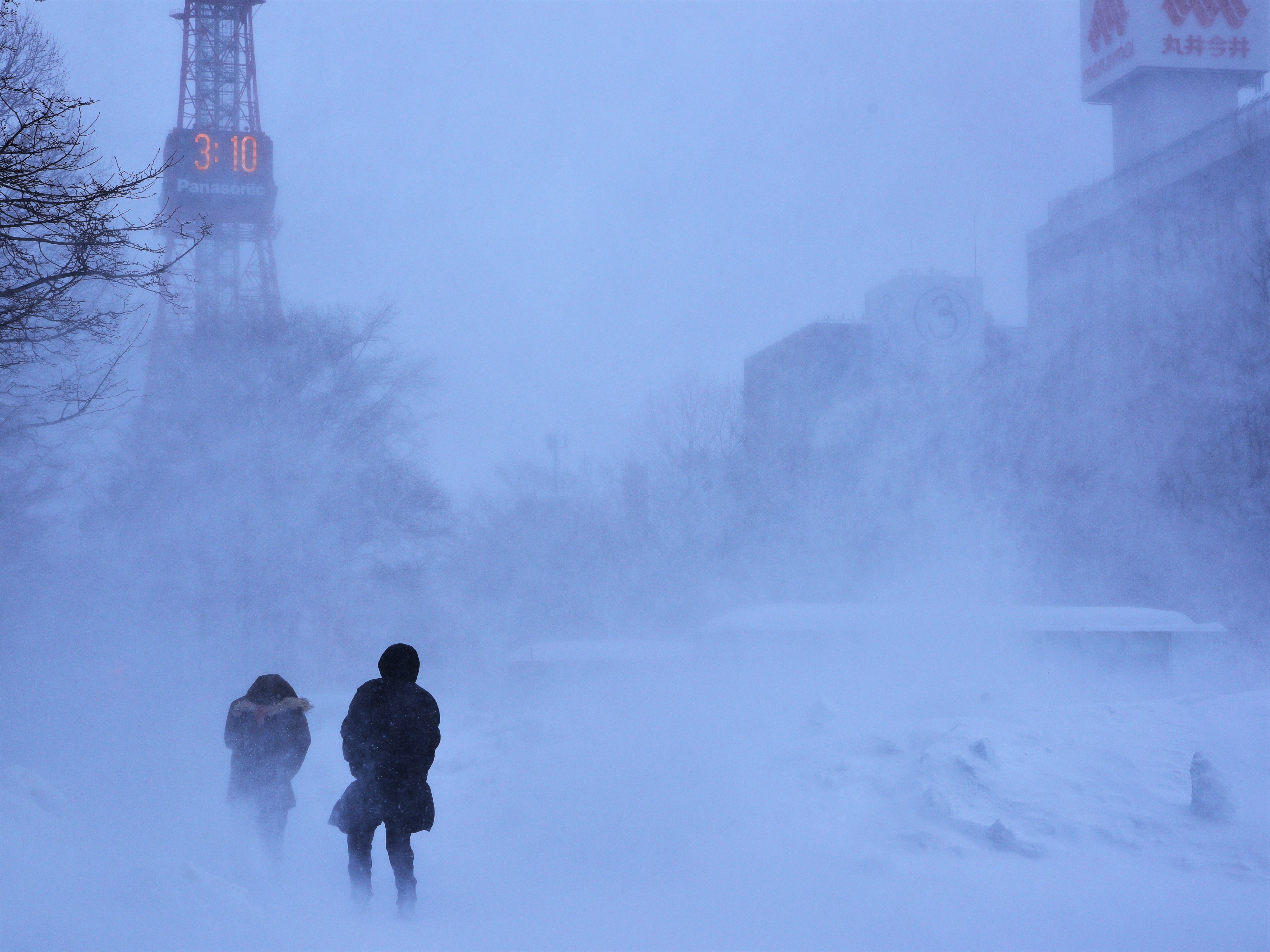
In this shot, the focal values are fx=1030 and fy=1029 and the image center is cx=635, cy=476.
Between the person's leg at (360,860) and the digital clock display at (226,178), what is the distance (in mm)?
28232

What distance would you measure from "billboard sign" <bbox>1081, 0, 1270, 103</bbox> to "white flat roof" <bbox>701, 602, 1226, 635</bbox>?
129 ft

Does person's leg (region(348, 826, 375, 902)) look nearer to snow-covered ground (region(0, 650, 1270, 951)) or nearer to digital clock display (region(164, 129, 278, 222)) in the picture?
snow-covered ground (region(0, 650, 1270, 951))

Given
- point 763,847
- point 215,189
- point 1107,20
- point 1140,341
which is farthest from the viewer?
point 1107,20

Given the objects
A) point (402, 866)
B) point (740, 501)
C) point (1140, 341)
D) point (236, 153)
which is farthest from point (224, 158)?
point (402, 866)

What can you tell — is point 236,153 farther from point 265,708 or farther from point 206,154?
point 265,708

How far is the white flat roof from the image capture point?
40.1ft

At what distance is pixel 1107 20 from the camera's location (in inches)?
1801

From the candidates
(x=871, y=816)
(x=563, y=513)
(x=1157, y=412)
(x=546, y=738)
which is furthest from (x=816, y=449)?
(x=871, y=816)

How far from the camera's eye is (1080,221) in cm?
3916

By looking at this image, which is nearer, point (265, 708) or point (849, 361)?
point (265, 708)

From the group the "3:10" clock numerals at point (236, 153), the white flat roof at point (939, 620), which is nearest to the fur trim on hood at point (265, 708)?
the white flat roof at point (939, 620)

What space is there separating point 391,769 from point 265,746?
126 cm

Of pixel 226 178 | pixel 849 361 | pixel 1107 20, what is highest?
pixel 1107 20

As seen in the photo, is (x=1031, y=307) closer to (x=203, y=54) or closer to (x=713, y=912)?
(x=203, y=54)
